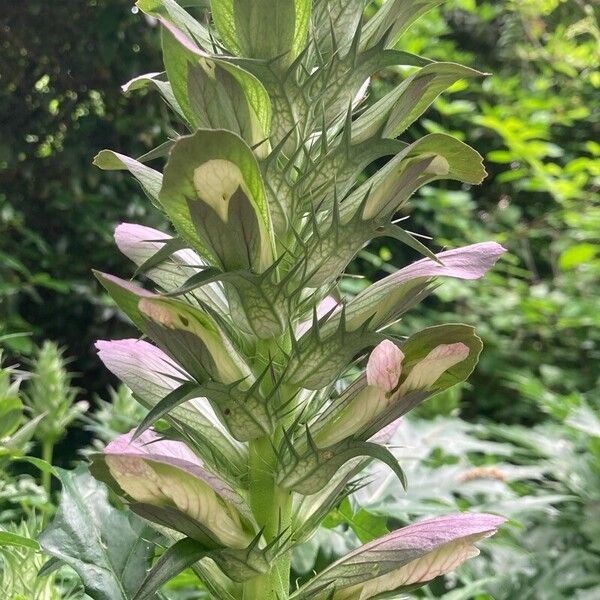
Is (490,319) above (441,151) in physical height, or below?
below

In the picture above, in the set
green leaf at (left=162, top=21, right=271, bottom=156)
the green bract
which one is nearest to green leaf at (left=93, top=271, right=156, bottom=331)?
the green bract

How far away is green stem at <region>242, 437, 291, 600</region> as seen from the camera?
49cm

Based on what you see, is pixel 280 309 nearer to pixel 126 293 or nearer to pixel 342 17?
pixel 126 293

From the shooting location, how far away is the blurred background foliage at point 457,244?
4.84ft

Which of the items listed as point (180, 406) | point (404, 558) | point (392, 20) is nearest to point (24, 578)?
point (180, 406)

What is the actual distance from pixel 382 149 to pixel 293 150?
0.07 meters

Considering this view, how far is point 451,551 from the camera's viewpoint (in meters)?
0.49

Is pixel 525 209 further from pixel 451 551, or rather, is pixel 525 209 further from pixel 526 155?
pixel 451 551

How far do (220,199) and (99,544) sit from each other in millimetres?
375

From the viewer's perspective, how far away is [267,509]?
0.50 metres

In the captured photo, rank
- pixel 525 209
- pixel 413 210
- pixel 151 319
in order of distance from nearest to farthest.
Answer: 1. pixel 151 319
2. pixel 413 210
3. pixel 525 209

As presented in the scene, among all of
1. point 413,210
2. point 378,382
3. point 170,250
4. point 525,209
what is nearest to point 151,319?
point 170,250

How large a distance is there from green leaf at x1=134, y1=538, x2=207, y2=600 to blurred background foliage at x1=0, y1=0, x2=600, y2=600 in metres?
0.71

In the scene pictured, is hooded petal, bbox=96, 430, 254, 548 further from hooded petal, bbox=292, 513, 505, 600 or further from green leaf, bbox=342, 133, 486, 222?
green leaf, bbox=342, 133, 486, 222
